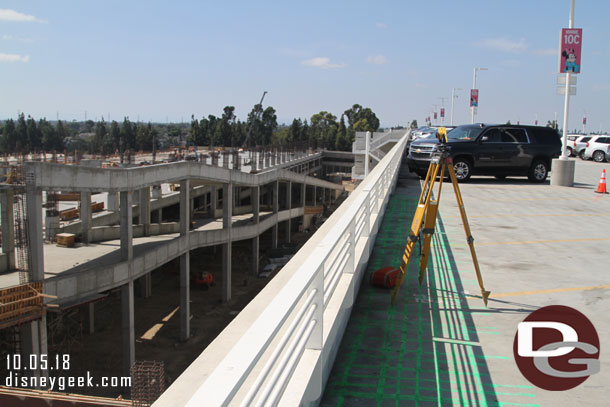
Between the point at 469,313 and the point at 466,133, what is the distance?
1500 centimetres

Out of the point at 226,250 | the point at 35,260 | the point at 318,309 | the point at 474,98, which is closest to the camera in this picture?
the point at 318,309

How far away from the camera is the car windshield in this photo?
20.6 metres

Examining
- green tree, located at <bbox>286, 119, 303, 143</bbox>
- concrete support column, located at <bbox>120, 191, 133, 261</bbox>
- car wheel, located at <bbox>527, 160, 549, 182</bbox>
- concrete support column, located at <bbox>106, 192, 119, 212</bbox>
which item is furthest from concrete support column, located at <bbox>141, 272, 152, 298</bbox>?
green tree, located at <bbox>286, 119, 303, 143</bbox>

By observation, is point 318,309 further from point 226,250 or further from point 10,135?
point 10,135

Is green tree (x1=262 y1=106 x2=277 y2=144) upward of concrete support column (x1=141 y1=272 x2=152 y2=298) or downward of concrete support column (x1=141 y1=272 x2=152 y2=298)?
upward

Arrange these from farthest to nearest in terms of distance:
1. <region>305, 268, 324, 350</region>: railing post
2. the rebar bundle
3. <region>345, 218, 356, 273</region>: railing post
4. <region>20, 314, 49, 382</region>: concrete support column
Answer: <region>20, 314, 49, 382</region>: concrete support column
the rebar bundle
<region>345, 218, 356, 273</region>: railing post
<region>305, 268, 324, 350</region>: railing post

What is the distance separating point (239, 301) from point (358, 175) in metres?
19.1

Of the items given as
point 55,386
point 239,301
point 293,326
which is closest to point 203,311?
point 239,301

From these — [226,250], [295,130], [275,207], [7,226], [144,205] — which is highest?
[295,130]

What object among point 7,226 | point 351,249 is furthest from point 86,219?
point 351,249

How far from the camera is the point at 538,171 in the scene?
2170 centimetres

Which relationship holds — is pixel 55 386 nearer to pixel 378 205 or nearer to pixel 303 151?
pixel 378 205

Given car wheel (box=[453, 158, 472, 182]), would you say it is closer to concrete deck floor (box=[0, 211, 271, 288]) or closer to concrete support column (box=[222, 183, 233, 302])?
concrete deck floor (box=[0, 211, 271, 288])

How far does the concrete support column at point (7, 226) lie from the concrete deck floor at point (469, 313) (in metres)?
16.0
